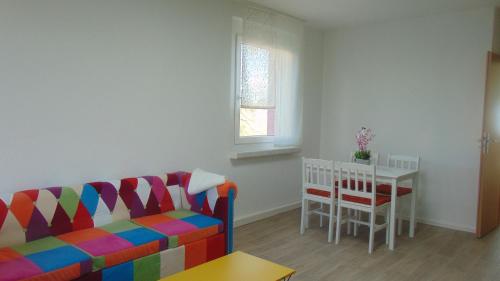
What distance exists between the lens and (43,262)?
2.03 meters

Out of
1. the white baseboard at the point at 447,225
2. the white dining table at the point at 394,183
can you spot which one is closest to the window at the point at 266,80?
the white dining table at the point at 394,183

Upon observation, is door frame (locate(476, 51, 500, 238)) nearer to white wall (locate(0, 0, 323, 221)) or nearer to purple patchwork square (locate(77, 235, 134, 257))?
white wall (locate(0, 0, 323, 221))

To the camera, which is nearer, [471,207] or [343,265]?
[343,265]

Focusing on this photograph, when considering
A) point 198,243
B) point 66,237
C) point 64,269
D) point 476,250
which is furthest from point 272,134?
point 64,269

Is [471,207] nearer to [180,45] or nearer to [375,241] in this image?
[375,241]

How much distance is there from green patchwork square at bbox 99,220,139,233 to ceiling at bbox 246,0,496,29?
2.61 metres

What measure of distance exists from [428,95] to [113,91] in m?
3.49

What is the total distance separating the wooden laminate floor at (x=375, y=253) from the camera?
3021mm

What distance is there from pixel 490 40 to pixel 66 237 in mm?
4390

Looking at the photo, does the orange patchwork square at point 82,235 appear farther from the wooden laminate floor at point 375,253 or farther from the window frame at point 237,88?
the window frame at point 237,88

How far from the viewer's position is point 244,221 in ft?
13.7

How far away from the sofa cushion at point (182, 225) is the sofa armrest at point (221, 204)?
0.20 feet

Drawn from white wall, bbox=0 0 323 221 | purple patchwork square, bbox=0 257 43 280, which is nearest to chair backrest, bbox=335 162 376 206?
white wall, bbox=0 0 323 221

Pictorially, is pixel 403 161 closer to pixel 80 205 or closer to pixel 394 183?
pixel 394 183
